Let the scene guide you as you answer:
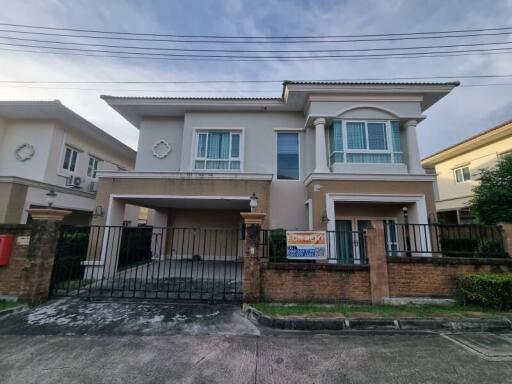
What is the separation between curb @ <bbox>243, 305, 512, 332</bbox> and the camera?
4359 millimetres

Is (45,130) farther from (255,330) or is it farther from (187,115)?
(255,330)

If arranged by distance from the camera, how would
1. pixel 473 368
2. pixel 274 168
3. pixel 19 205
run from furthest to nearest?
pixel 274 168 < pixel 19 205 < pixel 473 368

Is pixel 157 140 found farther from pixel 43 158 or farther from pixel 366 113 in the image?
pixel 366 113

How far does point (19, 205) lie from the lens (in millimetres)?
9398

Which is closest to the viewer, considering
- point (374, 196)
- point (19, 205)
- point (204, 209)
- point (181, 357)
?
point (181, 357)

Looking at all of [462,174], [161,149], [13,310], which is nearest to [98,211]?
[13,310]

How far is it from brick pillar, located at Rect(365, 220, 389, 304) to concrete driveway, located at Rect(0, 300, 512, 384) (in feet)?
4.19

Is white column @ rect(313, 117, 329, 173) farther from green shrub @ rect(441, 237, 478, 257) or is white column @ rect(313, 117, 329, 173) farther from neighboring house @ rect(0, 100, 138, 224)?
neighboring house @ rect(0, 100, 138, 224)

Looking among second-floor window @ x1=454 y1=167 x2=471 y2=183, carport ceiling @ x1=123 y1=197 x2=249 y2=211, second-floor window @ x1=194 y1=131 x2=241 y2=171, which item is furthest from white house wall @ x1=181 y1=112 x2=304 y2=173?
second-floor window @ x1=454 y1=167 x2=471 y2=183

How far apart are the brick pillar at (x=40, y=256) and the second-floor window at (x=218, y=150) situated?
227 inches

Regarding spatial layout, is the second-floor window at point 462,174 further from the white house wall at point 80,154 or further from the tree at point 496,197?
the white house wall at point 80,154

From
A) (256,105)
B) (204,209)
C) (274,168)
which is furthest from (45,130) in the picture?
(274,168)

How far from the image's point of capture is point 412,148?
963cm

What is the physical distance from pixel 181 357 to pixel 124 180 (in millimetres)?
7525
